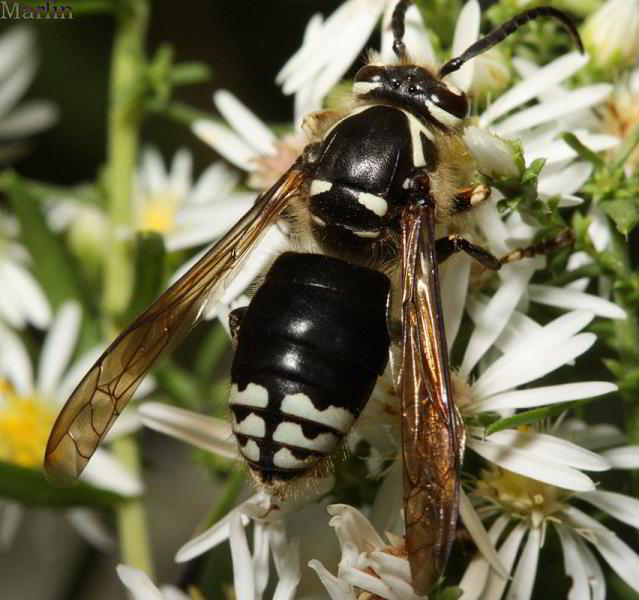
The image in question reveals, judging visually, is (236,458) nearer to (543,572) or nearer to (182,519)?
(543,572)

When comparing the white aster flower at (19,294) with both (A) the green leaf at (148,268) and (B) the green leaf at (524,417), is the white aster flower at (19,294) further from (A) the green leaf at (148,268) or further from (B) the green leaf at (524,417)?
(B) the green leaf at (524,417)

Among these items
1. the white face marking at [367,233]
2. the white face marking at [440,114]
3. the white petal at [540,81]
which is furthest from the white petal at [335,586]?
the white petal at [540,81]

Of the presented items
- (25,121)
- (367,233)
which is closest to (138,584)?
(367,233)

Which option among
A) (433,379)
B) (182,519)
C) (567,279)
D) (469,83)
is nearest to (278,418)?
(433,379)

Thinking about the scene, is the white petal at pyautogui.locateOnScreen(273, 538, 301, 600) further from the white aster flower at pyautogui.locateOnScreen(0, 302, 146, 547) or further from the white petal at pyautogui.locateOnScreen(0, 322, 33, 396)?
the white petal at pyautogui.locateOnScreen(0, 322, 33, 396)

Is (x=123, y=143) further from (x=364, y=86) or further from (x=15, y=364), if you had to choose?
(x=364, y=86)

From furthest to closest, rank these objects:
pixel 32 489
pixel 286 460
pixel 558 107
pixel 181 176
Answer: pixel 181 176 → pixel 32 489 → pixel 558 107 → pixel 286 460
